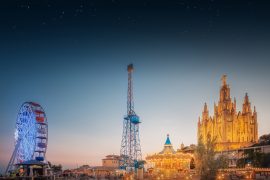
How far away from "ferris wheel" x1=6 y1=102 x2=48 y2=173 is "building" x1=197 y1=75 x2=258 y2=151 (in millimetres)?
60570

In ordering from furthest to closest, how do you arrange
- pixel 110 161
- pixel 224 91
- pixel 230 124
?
pixel 110 161 → pixel 224 91 → pixel 230 124

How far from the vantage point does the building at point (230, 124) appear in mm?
119106

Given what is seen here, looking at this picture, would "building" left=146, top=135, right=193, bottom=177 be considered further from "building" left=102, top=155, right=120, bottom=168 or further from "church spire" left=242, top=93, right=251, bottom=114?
"building" left=102, top=155, right=120, bottom=168

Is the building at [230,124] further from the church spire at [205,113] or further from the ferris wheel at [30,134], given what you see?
the ferris wheel at [30,134]

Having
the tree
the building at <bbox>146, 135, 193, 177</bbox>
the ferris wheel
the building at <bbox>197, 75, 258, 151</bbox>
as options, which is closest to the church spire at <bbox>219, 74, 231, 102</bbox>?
the building at <bbox>197, 75, 258, 151</bbox>

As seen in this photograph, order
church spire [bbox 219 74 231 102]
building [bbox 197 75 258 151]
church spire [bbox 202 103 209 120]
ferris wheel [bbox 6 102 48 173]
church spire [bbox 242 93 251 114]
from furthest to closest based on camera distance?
church spire [bbox 202 103 209 120] → church spire [bbox 219 74 231 102] → church spire [bbox 242 93 251 114] → building [bbox 197 75 258 151] → ferris wheel [bbox 6 102 48 173]

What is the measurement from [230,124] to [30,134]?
7395cm

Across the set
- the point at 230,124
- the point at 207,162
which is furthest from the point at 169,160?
the point at 230,124

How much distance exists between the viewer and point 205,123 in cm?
13588

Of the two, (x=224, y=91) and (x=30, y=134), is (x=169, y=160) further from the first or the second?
(x=224, y=91)

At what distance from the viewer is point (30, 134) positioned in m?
74.8

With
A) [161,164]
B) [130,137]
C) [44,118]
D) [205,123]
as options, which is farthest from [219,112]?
[44,118]

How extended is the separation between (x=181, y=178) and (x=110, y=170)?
4537 cm

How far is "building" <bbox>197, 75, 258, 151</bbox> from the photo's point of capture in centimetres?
11911
